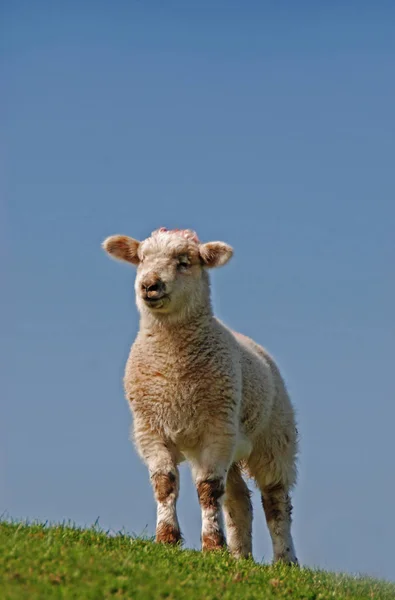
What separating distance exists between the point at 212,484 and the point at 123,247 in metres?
3.24

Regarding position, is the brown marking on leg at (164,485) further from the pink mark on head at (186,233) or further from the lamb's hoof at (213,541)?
the pink mark on head at (186,233)

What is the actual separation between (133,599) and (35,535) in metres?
2.21

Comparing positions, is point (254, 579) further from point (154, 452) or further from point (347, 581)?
point (154, 452)

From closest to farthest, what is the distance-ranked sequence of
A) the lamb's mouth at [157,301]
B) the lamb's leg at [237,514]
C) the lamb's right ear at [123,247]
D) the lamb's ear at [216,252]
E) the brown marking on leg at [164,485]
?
the brown marking on leg at [164,485] < the lamb's mouth at [157,301] < the lamb's ear at [216,252] < the lamb's right ear at [123,247] < the lamb's leg at [237,514]

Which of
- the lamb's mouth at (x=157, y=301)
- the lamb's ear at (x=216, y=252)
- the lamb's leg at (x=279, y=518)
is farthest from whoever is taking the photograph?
the lamb's leg at (x=279, y=518)

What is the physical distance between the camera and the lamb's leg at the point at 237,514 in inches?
591

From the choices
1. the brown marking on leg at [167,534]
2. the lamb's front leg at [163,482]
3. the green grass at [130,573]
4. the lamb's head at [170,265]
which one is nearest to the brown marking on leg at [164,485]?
the lamb's front leg at [163,482]

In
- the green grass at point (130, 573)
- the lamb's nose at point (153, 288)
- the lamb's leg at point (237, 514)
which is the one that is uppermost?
the lamb's nose at point (153, 288)

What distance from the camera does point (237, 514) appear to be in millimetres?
15016

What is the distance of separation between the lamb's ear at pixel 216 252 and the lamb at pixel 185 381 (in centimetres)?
1

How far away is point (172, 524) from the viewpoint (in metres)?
12.1

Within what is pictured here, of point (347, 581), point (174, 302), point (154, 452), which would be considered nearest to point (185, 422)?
point (154, 452)

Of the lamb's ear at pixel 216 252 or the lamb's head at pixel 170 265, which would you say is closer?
the lamb's head at pixel 170 265

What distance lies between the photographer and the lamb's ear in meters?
13.2
